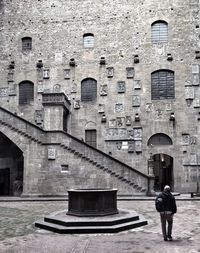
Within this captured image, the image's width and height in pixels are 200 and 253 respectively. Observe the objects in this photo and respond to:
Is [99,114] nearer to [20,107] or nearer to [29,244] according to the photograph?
[20,107]

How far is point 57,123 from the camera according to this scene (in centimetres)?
2352

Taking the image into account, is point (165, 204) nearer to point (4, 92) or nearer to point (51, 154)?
point (51, 154)

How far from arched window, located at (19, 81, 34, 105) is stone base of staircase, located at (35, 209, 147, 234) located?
17.1m

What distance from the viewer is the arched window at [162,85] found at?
2580cm

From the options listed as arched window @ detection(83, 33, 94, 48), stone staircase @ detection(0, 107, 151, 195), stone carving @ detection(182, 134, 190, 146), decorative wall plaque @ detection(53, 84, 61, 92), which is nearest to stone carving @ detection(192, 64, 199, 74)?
stone carving @ detection(182, 134, 190, 146)

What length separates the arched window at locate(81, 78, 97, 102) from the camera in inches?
1053

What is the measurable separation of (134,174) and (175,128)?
19.1 feet

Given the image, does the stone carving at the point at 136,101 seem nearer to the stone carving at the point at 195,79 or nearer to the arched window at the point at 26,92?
the stone carving at the point at 195,79

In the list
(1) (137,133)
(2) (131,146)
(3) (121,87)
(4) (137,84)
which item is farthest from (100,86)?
(2) (131,146)

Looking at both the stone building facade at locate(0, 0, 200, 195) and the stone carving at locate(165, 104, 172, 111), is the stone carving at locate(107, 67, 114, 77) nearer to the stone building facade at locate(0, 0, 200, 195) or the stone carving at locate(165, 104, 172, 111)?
the stone building facade at locate(0, 0, 200, 195)

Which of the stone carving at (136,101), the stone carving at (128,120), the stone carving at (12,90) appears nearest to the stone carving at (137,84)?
the stone carving at (136,101)

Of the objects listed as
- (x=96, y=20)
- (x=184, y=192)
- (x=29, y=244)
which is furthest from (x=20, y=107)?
(x=29, y=244)

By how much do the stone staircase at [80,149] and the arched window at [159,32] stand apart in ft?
33.5

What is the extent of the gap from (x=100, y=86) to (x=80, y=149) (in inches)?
256
